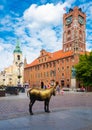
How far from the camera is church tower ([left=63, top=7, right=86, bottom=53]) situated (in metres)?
70.1

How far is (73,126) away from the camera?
22.5 ft

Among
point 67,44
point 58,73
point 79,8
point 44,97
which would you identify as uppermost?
point 79,8

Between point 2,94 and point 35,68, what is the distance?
6068 centimetres

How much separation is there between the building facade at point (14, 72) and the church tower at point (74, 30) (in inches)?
1848

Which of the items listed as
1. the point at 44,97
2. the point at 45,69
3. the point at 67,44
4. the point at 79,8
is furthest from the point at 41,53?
the point at 44,97

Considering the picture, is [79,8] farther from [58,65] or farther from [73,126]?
[73,126]

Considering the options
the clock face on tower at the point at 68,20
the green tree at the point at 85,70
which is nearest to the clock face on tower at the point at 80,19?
the clock face on tower at the point at 68,20

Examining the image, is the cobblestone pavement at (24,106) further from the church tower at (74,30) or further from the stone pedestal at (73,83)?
the church tower at (74,30)

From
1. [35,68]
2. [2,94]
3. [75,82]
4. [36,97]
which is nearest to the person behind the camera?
[36,97]

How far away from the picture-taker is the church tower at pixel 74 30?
70.1 m

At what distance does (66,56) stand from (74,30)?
11096 mm

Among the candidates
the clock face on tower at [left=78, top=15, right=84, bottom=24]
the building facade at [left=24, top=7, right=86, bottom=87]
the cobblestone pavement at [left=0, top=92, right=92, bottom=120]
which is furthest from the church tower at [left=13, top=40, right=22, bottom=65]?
the cobblestone pavement at [left=0, top=92, right=92, bottom=120]

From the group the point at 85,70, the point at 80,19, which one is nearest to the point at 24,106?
the point at 85,70

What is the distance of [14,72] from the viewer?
121375 millimetres
